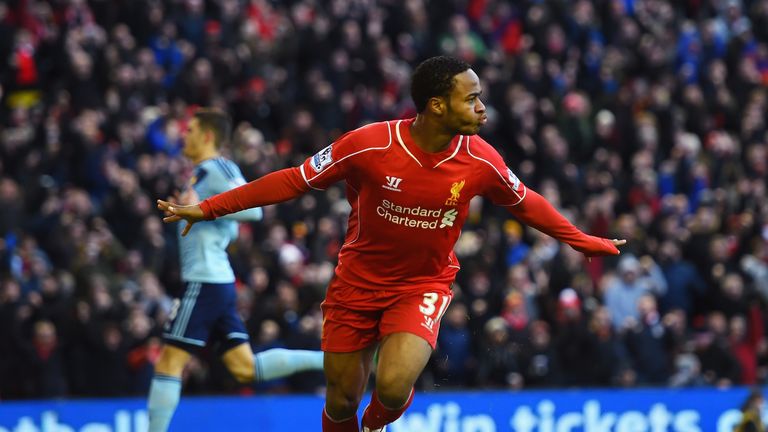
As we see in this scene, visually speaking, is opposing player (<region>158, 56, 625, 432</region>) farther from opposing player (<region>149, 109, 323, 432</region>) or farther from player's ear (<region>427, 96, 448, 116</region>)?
opposing player (<region>149, 109, 323, 432</region>)

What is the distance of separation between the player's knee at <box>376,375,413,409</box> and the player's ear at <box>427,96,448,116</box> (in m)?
1.52

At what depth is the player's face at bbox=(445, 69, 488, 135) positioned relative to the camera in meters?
8.45

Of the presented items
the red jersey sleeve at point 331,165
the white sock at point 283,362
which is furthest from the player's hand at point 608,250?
the white sock at point 283,362

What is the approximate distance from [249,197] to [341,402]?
140 centimetres

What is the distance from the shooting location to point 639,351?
18172mm

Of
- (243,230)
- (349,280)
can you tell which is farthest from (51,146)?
(349,280)

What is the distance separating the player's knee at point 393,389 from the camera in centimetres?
856

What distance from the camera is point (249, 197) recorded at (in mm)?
8547

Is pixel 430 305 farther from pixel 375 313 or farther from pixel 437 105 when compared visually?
pixel 437 105

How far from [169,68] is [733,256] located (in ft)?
26.2

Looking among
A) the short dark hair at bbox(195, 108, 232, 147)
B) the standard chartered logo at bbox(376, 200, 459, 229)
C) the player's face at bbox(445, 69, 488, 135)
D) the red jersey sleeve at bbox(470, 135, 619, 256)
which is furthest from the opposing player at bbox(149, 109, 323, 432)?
the player's face at bbox(445, 69, 488, 135)

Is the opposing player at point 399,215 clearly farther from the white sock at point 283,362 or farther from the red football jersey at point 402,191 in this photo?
the white sock at point 283,362

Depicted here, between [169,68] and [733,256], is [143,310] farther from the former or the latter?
[733,256]

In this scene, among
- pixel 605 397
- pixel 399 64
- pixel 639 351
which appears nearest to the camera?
pixel 605 397
